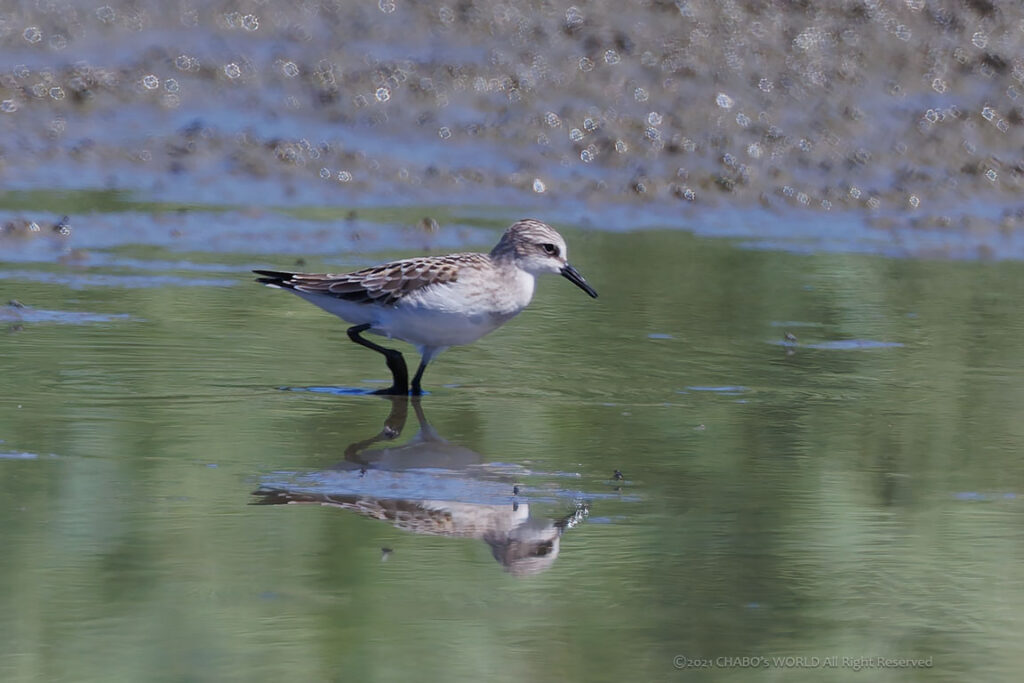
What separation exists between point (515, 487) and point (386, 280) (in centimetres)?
236

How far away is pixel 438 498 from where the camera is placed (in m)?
6.07

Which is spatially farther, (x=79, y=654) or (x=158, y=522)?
(x=158, y=522)

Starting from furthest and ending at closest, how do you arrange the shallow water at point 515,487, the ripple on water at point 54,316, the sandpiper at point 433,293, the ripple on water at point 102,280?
the ripple on water at point 102,280, the ripple on water at point 54,316, the sandpiper at point 433,293, the shallow water at point 515,487

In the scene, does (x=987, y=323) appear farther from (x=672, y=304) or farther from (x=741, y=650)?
(x=741, y=650)

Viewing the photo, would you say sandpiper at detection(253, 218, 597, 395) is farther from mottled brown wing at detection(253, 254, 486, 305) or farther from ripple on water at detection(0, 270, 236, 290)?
ripple on water at detection(0, 270, 236, 290)

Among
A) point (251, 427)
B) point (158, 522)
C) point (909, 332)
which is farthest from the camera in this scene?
point (909, 332)

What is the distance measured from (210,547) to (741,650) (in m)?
1.61

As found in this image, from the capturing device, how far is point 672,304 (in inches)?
398

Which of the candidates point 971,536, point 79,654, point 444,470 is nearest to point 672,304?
point 444,470

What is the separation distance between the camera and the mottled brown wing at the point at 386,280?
8.31m

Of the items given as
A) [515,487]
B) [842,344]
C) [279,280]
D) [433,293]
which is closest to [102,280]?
[279,280]

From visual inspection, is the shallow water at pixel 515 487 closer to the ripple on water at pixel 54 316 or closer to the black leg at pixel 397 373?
the ripple on water at pixel 54 316

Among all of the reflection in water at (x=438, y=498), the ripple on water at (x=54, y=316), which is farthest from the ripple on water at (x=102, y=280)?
the reflection in water at (x=438, y=498)

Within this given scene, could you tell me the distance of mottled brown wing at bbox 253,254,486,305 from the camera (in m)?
8.31
